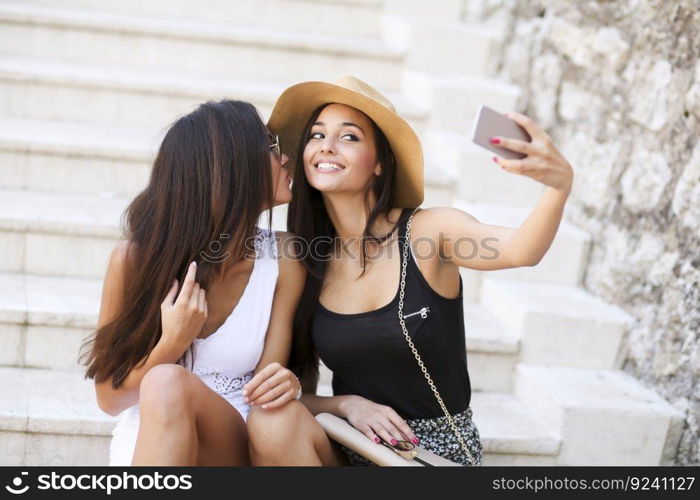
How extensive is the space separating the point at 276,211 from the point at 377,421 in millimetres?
1425

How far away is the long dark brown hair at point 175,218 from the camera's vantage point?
7.63 ft

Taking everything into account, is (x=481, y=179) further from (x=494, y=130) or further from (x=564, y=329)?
(x=494, y=130)

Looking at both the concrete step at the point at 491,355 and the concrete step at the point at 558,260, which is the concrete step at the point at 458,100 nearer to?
the concrete step at the point at 558,260

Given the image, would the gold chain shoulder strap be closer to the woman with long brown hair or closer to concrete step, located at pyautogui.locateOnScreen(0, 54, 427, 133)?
the woman with long brown hair

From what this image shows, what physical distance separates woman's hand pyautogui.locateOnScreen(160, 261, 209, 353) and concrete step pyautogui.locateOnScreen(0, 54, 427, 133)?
1.65m

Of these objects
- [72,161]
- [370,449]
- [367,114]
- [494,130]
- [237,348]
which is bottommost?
[370,449]

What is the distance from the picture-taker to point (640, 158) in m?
3.23

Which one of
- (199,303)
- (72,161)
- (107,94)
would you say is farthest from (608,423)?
(107,94)

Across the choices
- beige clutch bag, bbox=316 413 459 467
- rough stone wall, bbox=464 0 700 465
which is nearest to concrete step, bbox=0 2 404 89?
rough stone wall, bbox=464 0 700 465

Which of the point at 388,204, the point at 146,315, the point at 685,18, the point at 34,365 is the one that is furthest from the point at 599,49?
the point at 34,365

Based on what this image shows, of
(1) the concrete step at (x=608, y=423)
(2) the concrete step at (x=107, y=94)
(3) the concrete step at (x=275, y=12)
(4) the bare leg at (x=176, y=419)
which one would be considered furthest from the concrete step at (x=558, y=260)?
(3) the concrete step at (x=275, y=12)

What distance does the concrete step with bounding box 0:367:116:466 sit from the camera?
260 centimetres

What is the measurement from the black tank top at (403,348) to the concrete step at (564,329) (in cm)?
69

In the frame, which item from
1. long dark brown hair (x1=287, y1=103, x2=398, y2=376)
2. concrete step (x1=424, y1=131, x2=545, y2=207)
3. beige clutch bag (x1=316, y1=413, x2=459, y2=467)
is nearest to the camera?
beige clutch bag (x1=316, y1=413, x2=459, y2=467)
